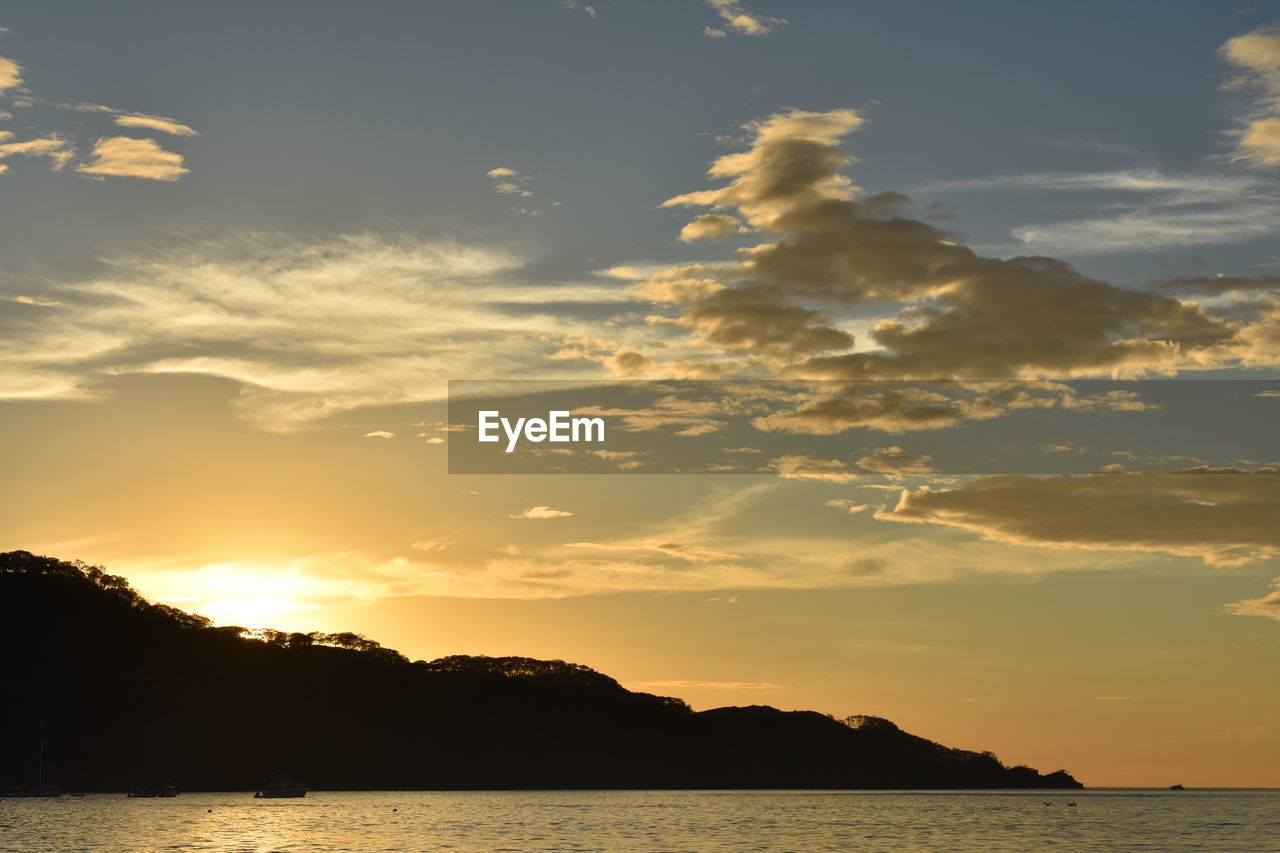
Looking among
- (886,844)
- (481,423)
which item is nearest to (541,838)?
(886,844)

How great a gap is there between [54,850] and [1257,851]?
502 feet

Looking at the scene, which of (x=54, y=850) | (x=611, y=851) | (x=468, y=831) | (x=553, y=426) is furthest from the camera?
(x=468, y=831)

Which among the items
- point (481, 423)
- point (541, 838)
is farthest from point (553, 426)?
point (541, 838)

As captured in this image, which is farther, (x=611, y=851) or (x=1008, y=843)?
(x=1008, y=843)

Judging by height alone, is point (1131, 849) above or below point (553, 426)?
below

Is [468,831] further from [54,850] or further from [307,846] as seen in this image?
[54,850]

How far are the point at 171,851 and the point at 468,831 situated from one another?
194 ft

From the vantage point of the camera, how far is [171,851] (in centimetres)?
14900

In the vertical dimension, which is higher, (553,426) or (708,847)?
(553,426)

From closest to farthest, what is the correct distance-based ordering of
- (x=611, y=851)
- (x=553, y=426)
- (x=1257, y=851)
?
1. (x=553, y=426)
2. (x=611, y=851)
3. (x=1257, y=851)

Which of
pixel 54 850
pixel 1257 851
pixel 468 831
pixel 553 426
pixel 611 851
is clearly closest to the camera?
pixel 553 426

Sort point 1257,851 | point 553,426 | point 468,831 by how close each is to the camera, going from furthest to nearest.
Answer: point 468,831 < point 1257,851 < point 553,426

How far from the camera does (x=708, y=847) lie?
548ft

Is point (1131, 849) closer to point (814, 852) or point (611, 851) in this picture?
point (814, 852)
